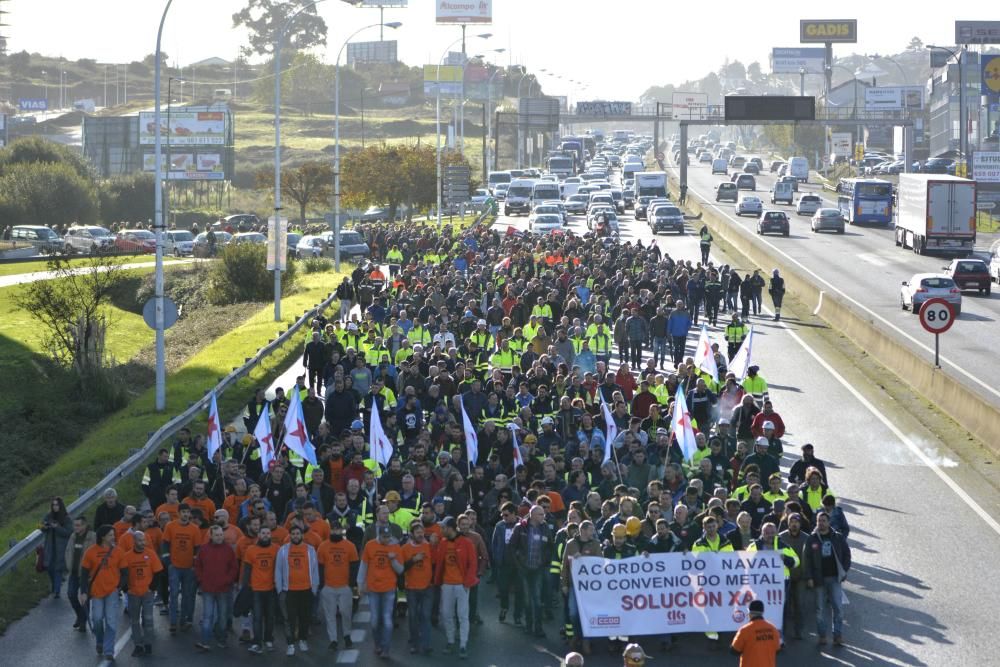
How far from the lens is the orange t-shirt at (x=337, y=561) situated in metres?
15.4

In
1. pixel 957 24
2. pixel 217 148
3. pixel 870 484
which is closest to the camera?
pixel 870 484

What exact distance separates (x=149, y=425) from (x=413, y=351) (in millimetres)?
4943

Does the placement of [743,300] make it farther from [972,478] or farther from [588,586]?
[588,586]

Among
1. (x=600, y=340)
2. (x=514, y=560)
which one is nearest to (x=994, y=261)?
(x=600, y=340)

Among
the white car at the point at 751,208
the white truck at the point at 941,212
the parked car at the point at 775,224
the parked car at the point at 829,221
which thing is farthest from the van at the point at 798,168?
the white truck at the point at 941,212

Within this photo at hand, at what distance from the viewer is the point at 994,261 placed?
54.0 meters

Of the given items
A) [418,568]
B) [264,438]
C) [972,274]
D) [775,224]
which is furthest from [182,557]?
[775,224]

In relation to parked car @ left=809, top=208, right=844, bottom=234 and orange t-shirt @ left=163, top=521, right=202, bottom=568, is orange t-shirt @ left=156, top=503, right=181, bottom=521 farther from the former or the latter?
parked car @ left=809, top=208, right=844, bottom=234

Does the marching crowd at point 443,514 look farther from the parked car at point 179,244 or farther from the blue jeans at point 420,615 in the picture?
the parked car at point 179,244

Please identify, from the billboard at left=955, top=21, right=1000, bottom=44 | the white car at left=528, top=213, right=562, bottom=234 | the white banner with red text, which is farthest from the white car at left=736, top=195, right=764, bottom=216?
the white banner with red text

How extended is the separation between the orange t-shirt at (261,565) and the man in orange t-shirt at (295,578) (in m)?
0.07

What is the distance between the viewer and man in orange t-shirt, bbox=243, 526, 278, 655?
15.4 m

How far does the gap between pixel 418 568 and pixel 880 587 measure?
5.25 metres

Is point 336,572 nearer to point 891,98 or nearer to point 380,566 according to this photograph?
point 380,566
